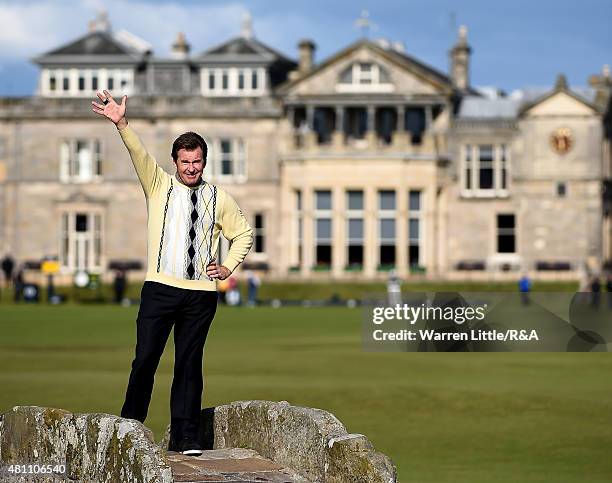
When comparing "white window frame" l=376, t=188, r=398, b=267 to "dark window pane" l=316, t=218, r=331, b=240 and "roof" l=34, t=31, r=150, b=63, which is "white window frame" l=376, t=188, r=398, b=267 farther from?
"roof" l=34, t=31, r=150, b=63

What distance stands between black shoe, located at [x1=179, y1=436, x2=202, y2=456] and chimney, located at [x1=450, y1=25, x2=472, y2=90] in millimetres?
65258

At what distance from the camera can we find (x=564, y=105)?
68000 mm

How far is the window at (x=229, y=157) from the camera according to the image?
69.6 metres

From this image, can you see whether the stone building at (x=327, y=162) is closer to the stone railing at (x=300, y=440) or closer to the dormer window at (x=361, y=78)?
the dormer window at (x=361, y=78)

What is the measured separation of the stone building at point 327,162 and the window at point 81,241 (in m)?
0.07

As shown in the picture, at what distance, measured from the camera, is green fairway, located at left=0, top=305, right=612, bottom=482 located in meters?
15.7

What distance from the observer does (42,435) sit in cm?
910

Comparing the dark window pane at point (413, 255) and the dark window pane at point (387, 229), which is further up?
the dark window pane at point (387, 229)

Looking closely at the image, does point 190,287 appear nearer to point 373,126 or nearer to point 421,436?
point 421,436

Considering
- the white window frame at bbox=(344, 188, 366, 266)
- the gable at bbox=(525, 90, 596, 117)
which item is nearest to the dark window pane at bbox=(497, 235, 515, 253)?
the gable at bbox=(525, 90, 596, 117)

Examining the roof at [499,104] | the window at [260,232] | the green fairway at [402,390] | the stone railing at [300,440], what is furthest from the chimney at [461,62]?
the stone railing at [300,440]

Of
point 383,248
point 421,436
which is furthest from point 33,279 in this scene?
point 421,436

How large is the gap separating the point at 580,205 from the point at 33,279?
934 inches

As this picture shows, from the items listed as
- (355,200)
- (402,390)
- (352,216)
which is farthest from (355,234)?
(402,390)
